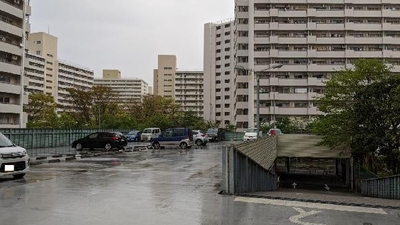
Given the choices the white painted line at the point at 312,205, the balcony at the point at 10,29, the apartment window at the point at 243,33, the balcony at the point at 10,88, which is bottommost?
the white painted line at the point at 312,205

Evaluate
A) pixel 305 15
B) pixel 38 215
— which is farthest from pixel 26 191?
pixel 305 15

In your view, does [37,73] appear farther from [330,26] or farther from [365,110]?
[365,110]

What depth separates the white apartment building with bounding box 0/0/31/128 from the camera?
48875 mm

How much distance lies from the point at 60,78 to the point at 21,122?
93030 mm

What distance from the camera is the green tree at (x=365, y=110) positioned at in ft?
58.4

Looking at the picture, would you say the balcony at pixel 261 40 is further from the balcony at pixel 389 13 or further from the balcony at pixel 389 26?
the balcony at pixel 389 13

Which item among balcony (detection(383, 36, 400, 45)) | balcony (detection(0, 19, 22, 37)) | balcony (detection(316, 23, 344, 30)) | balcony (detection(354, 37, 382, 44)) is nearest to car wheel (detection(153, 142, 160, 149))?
balcony (detection(0, 19, 22, 37))

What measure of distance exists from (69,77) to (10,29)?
98.9 m

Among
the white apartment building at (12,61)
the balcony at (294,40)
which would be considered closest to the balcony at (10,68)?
the white apartment building at (12,61)

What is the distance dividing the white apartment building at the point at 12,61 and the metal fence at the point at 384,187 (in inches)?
1779

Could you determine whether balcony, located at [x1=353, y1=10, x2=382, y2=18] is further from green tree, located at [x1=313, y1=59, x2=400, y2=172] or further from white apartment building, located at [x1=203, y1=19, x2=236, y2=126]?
green tree, located at [x1=313, y1=59, x2=400, y2=172]

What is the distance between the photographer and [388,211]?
27.0 feet

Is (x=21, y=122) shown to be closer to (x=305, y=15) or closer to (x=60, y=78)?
(x=305, y=15)

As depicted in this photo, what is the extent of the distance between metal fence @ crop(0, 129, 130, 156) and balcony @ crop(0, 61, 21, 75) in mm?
17381
